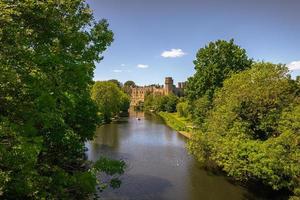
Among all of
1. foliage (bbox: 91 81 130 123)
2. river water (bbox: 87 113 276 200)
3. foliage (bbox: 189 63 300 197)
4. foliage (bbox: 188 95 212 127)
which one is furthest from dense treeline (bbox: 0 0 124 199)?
foliage (bbox: 91 81 130 123)

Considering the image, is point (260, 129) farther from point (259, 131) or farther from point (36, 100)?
point (36, 100)

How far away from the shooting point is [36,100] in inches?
424

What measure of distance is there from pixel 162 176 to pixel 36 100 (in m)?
24.9

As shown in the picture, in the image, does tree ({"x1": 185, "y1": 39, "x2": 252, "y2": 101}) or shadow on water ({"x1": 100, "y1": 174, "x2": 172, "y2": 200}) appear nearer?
shadow on water ({"x1": 100, "y1": 174, "x2": 172, "y2": 200})

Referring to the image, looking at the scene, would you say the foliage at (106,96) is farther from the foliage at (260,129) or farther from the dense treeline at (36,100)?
the dense treeline at (36,100)

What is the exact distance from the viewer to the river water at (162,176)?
28.4m

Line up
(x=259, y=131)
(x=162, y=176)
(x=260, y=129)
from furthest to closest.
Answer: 1. (x=162, y=176)
2. (x=259, y=131)
3. (x=260, y=129)

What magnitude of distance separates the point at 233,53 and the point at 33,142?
4250cm

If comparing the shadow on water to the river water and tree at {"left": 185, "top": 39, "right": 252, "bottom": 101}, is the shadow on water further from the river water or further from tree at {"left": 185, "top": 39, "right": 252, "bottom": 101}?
tree at {"left": 185, "top": 39, "right": 252, "bottom": 101}

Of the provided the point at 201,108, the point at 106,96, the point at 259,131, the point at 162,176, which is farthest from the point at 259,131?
the point at 106,96

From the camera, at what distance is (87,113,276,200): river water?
28359 mm

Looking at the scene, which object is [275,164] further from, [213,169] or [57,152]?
[57,152]

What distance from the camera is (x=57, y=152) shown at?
15.7 m

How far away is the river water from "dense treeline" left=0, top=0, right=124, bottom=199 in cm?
1264
